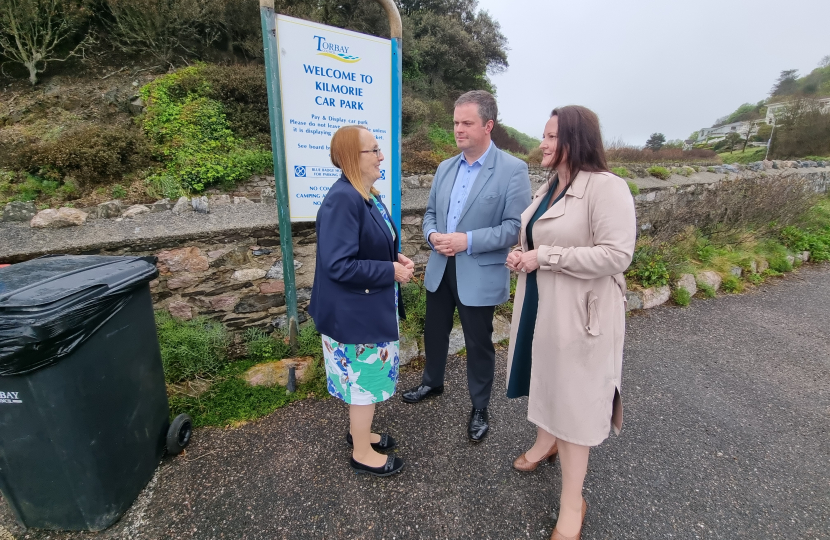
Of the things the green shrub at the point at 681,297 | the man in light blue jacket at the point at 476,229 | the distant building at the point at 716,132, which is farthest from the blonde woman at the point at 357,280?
the distant building at the point at 716,132

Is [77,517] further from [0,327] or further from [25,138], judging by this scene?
[25,138]

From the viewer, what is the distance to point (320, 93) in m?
2.76

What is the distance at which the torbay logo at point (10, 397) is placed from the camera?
1.51 meters

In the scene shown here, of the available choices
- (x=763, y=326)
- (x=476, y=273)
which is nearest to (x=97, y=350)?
(x=476, y=273)

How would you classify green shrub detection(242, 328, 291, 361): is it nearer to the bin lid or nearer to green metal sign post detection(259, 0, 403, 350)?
green metal sign post detection(259, 0, 403, 350)

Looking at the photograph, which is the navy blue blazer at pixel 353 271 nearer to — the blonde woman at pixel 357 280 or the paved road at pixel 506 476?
the blonde woman at pixel 357 280

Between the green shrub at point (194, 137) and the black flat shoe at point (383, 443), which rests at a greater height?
the green shrub at point (194, 137)

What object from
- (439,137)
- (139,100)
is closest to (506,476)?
(139,100)

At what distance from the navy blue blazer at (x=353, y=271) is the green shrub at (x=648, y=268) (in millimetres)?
4077

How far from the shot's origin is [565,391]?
5.70ft

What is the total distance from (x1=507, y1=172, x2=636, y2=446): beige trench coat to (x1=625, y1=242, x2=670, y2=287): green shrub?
11.6 feet

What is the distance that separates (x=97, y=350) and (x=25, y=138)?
18.0 ft

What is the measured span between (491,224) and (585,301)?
0.85 metres

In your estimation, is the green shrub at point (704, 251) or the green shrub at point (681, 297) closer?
the green shrub at point (681, 297)
